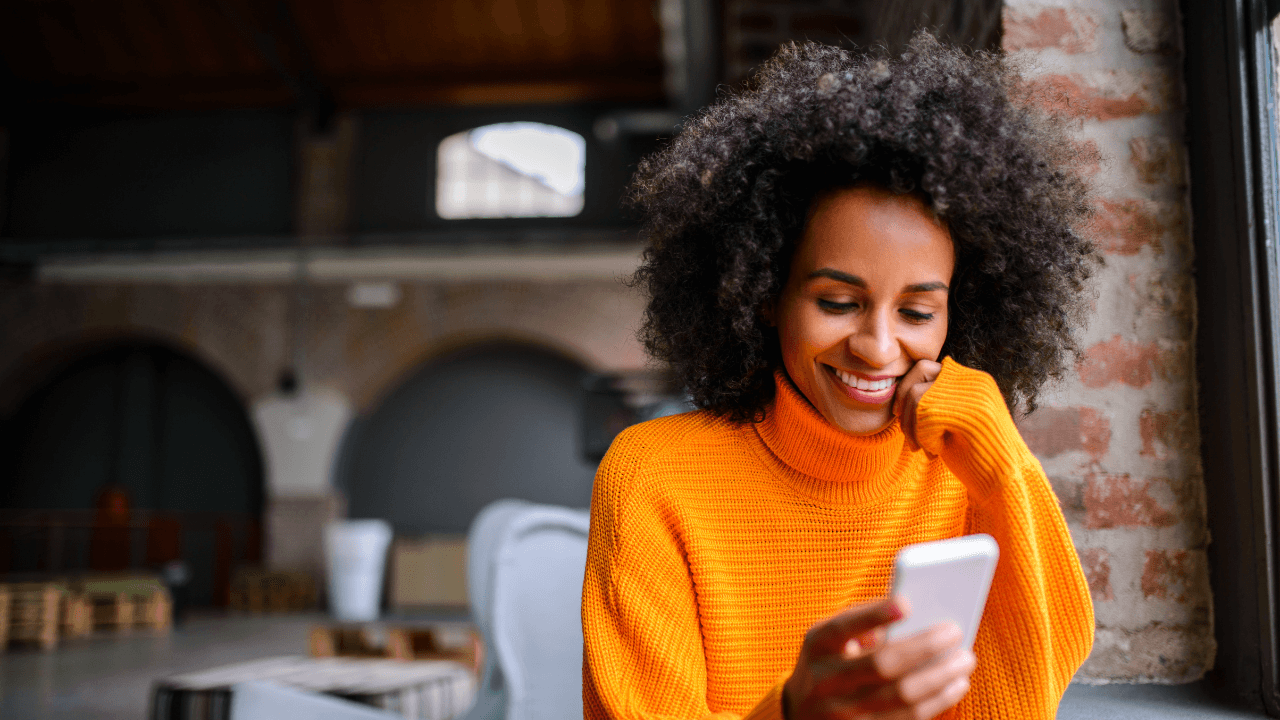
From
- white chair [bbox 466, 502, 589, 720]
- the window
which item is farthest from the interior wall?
white chair [bbox 466, 502, 589, 720]

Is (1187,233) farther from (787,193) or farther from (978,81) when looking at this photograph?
(787,193)

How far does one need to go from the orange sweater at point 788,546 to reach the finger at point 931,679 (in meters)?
0.27

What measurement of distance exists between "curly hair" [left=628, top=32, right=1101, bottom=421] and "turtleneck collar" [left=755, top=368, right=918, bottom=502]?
0.10m

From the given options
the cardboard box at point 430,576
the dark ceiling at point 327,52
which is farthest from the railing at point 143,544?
the dark ceiling at point 327,52

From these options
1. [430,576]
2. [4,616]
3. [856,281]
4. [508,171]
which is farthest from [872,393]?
[508,171]

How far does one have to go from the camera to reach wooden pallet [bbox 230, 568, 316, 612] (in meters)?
8.66

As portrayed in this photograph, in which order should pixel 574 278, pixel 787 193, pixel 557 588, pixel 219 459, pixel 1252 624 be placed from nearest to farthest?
pixel 787 193
pixel 1252 624
pixel 557 588
pixel 574 278
pixel 219 459

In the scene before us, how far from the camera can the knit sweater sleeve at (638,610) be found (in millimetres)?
938

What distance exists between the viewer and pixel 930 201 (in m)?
0.99

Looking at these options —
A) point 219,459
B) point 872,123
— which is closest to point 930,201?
point 872,123

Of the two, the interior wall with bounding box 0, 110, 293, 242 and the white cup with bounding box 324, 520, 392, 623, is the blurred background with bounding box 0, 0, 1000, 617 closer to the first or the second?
the interior wall with bounding box 0, 110, 293, 242

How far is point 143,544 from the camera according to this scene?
950 centimetres

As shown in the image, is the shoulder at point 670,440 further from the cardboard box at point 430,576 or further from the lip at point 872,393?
the cardboard box at point 430,576

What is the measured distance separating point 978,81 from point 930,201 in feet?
0.61
